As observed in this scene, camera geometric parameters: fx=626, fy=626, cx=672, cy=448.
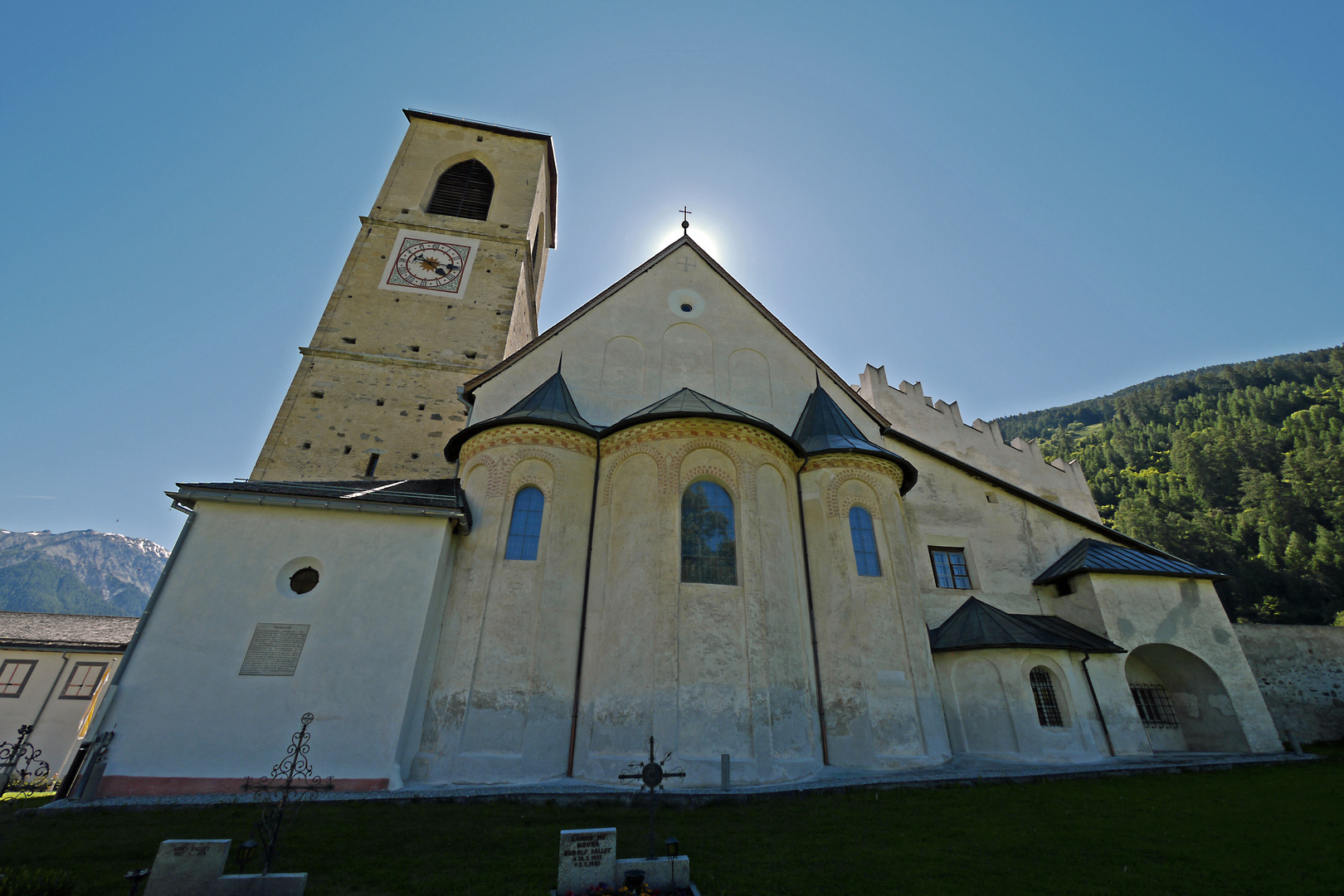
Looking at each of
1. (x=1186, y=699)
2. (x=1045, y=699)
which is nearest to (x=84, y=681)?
(x=1045, y=699)

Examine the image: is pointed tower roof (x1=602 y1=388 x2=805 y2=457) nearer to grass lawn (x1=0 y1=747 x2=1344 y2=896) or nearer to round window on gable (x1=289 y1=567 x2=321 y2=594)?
round window on gable (x1=289 y1=567 x2=321 y2=594)

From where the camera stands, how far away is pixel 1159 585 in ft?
60.3

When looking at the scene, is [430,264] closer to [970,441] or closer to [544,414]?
[544,414]

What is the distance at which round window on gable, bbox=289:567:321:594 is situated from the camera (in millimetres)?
12844

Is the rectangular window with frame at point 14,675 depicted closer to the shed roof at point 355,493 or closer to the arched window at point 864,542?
the shed roof at point 355,493

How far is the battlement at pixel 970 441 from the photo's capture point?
28.4 metres

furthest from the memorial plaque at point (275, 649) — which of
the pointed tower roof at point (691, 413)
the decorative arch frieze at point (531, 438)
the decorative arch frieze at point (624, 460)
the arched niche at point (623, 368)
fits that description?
the arched niche at point (623, 368)

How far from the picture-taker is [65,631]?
24875 millimetres

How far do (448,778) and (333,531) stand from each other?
556 cm

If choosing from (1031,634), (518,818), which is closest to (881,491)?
(1031,634)

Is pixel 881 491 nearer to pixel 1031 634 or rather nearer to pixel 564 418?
pixel 1031 634

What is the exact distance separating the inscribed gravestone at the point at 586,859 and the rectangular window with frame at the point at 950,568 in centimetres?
1566

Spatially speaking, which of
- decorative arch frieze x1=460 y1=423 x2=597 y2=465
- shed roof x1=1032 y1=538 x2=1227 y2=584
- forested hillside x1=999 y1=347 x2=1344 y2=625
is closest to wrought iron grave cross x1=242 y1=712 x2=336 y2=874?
decorative arch frieze x1=460 y1=423 x2=597 y2=465

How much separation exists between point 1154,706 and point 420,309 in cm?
2795
